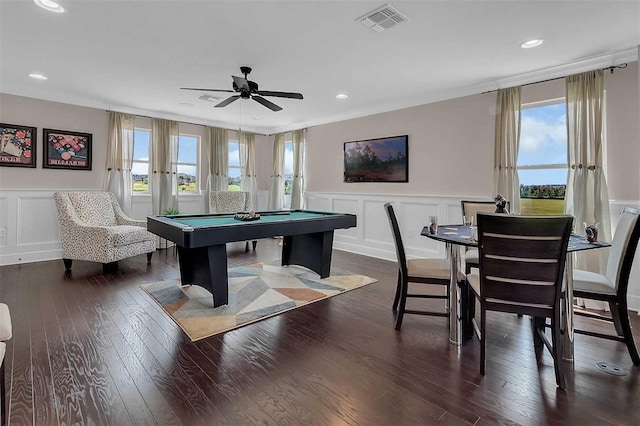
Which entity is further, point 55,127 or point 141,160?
point 141,160

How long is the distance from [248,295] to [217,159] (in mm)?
4143

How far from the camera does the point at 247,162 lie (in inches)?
284

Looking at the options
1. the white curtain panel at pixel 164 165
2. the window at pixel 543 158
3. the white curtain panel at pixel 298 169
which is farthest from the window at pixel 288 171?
the window at pixel 543 158

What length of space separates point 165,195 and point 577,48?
628cm

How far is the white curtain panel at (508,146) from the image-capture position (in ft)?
12.8

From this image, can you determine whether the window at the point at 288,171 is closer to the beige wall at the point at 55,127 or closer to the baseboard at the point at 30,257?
the beige wall at the point at 55,127

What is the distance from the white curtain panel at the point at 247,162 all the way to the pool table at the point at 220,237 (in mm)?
3217

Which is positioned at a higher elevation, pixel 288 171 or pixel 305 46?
pixel 305 46

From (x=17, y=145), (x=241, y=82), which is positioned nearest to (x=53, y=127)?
(x=17, y=145)

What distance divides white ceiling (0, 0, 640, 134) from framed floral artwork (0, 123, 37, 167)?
0.54 meters

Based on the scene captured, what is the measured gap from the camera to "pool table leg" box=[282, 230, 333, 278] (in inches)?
155

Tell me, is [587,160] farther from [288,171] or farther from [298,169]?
[288,171]

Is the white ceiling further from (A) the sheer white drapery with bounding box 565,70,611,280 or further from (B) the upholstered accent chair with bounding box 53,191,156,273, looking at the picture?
(B) the upholstered accent chair with bounding box 53,191,156,273

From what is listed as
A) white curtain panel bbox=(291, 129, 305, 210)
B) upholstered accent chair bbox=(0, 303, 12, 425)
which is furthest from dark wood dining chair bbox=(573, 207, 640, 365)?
white curtain panel bbox=(291, 129, 305, 210)
